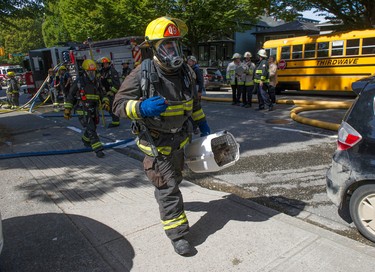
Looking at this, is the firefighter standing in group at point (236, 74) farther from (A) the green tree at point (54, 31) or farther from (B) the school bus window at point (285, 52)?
(A) the green tree at point (54, 31)

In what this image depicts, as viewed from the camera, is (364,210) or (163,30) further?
(364,210)

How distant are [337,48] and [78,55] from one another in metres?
12.3

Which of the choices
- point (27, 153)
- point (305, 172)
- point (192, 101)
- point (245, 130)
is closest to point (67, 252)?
point (192, 101)

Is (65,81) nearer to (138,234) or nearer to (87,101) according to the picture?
(87,101)

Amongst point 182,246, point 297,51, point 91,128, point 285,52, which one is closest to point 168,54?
point 182,246

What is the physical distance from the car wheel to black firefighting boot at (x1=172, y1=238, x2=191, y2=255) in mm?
1594

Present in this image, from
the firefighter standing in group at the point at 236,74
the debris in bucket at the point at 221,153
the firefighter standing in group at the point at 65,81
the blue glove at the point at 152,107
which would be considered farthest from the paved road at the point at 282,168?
the firefighter standing in group at the point at 65,81

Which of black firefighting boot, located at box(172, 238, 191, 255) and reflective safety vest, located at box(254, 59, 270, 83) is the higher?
reflective safety vest, located at box(254, 59, 270, 83)

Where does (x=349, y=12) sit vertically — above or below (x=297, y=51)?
above

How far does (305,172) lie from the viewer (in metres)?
4.76

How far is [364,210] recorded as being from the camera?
2953mm

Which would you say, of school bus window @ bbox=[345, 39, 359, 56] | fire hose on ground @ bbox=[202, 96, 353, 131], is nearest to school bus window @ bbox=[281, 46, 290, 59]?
school bus window @ bbox=[345, 39, 359, 56]

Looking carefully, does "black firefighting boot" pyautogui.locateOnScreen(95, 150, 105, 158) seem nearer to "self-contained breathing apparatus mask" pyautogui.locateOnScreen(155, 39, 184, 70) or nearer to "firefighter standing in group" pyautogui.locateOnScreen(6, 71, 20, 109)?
"self-contained breathing apparatus mask" pyautogui.locateOnScreen(155, 39, 184, 70)

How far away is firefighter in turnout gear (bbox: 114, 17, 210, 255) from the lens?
272cm
